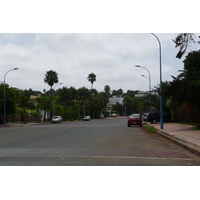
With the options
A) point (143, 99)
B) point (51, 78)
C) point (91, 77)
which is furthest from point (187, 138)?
point (91, 77)

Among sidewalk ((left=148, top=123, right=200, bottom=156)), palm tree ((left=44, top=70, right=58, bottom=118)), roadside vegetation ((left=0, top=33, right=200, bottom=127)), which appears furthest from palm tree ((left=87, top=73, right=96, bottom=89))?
sidewalk ((left=148, top=123, right=200, bottom=156))

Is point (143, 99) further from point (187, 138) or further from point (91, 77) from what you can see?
point (91, 77)

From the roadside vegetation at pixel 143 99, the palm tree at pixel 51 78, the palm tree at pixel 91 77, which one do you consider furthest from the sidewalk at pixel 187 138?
the palm tree at pixel 91 77

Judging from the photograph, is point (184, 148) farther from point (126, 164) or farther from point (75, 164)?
point (75, 164)

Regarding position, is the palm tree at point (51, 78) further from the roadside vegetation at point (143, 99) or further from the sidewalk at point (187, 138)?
the sidewalk at point (187, 138)

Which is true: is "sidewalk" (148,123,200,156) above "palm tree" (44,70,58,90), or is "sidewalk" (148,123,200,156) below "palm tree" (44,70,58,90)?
below

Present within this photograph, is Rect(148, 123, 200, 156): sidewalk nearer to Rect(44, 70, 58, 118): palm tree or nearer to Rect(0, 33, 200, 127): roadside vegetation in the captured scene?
Rect(0, 33, 200, 127): roadside vegetation

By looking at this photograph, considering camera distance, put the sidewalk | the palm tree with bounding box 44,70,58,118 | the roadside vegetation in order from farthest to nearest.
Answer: the palm tree with bounding box 44,70,58,118
the roadside vegetation
the sidewalk

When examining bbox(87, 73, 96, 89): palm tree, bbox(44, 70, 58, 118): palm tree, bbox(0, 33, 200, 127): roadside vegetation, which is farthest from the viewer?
bbox(87, 73, 96, 89): palm tree

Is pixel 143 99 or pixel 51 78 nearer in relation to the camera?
pixel 143 99

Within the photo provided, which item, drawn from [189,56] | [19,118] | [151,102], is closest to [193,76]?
[189,56]

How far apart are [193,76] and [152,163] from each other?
41.1 feet

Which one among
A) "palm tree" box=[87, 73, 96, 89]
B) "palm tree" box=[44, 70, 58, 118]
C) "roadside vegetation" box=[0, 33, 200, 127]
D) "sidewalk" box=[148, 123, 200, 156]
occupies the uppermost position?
"palm tree" box=[87, 73, 96, 89]

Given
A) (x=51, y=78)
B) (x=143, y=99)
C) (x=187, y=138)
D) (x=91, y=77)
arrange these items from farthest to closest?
1. (x=91, y=77)
2. (x=51, y=78)
3. (x=143, y=99)
4. (x=187, y=138)
